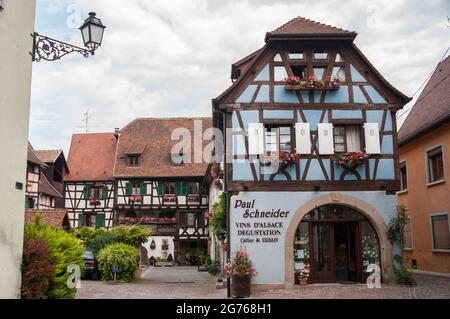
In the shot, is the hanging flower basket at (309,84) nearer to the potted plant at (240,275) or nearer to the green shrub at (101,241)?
the potted plant at (240,275)

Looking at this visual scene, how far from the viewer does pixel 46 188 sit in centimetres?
3553

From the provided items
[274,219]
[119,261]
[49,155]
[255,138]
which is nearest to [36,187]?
[49,155]

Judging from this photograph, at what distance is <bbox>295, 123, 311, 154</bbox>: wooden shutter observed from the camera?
1722cm

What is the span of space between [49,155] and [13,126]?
1224 inches

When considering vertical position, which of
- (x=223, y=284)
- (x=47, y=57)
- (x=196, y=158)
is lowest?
(x=223, y=284)

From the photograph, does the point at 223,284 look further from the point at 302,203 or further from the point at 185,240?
the point at 185,240

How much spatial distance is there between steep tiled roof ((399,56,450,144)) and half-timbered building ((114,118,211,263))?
16491mm

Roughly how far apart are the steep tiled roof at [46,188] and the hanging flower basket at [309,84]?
2167 centimetres

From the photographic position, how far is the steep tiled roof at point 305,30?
17562mm

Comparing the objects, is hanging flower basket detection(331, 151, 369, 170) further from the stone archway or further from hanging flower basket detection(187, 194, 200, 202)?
hanging flower basket detection(187, 194, 200, 202)

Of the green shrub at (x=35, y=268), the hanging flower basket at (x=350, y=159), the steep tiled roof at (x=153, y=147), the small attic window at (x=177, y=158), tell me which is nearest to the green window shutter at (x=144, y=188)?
the steep tiled roof at (x=153, y=147)

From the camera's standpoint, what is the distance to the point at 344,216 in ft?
57.6

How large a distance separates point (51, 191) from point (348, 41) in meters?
24.8
